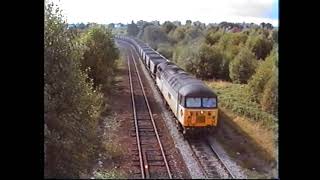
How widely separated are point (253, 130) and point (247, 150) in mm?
318

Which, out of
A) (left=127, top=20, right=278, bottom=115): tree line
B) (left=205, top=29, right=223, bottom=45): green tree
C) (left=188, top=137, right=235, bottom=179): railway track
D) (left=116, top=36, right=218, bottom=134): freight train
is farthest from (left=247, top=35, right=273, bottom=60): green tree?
A: (left=188, top=137, right=235, bottom=179): railway track

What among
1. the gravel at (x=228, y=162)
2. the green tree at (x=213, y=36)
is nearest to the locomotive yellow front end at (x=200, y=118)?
the gravel at (x=228, y=162)

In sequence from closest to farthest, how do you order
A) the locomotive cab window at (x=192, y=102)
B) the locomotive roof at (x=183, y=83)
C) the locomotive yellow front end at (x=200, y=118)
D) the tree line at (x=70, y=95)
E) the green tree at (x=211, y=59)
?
the tree line at (x=70, y=95), the green tree at (x=211, y=59), the locomotive yellow front end at (x=200, y=118), the locomotive roof at (x=183, y=83), the locomotive cab window at (x=192, y=102)

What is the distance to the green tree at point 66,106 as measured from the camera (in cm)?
453

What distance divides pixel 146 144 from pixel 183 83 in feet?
6.61

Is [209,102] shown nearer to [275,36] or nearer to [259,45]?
[259,45]

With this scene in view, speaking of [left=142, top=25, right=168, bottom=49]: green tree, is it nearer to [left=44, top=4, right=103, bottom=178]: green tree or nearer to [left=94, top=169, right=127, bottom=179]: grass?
[left=44, top=4, right=103, bottom=178]: green tree

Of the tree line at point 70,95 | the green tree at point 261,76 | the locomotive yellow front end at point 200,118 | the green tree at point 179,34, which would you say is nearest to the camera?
the tree line at point 70,95

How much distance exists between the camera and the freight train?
5930mm

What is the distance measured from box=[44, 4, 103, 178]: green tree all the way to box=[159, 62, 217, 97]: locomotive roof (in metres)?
1.69

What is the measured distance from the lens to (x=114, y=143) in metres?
4.93

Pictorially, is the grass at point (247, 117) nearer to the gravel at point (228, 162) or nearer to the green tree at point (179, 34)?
the gravel at point (228, 162)

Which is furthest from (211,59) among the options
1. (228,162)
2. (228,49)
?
(228,162)
